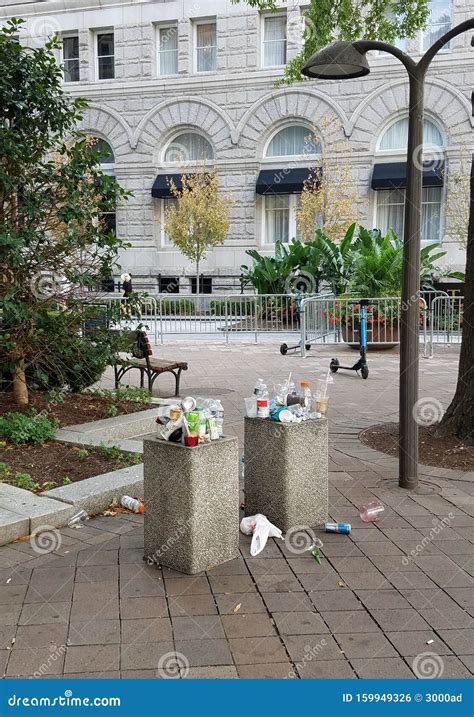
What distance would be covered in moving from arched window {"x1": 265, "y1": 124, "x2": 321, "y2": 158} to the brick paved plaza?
27.6 meters

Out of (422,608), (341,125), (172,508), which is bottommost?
(422,608)

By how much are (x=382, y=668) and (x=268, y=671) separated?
545mm

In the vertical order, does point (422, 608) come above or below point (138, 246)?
below

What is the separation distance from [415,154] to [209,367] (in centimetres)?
870

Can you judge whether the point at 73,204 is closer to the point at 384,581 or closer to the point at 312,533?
the point at 312,533

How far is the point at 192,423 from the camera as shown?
4.44 meters

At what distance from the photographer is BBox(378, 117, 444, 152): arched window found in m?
30.0

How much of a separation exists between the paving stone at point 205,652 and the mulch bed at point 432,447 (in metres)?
3.93

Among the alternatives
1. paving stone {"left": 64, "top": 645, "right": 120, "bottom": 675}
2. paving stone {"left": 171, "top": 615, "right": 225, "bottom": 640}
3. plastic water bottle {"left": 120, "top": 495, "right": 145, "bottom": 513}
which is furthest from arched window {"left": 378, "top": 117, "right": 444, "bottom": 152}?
paving stone {"left": 64, "top": 645, "right": 120, "bottom": 675}

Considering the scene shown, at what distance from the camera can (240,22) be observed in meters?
31.3

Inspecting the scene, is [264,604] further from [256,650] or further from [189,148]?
[189,148]

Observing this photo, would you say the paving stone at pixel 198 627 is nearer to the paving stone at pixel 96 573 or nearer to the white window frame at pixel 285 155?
the paving stone at pixel 96 573

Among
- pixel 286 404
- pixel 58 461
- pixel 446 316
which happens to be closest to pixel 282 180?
pixel 446 316
